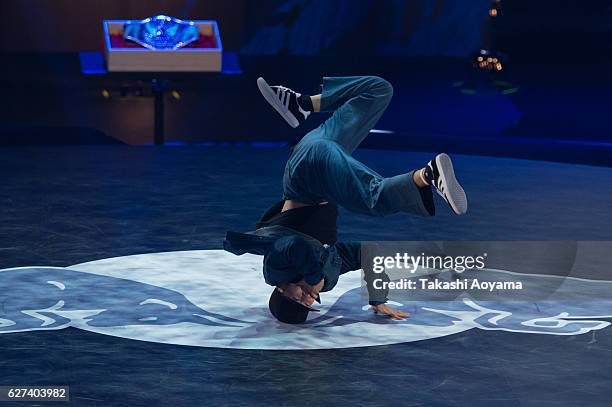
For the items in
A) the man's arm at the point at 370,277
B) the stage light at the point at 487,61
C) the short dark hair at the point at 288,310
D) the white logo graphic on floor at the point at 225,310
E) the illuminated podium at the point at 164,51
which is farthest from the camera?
the stage light at the point at 487,61

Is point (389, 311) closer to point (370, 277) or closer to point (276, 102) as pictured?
point (370, 277)

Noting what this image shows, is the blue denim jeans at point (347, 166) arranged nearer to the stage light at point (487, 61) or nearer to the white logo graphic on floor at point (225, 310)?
the white logo graphic on floor at point (225, 310)

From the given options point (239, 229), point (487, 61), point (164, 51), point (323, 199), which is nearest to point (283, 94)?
point (323, 199)

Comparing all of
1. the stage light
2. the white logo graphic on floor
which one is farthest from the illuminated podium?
the white logo graphic on floor

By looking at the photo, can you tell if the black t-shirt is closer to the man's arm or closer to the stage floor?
the man's arm

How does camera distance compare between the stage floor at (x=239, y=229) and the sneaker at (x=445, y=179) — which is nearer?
the stage floor at (x=239, y=229)

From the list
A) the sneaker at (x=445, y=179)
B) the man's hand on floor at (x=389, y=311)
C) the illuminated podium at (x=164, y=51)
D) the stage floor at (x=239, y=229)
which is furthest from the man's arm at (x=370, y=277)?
the illuminated podium at (x=164, y=51)

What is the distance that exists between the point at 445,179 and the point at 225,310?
1.39 meters

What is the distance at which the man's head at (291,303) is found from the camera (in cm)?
473

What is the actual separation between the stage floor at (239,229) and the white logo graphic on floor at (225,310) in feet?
0.19

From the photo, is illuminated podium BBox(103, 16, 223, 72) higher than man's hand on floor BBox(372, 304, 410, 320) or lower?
lower

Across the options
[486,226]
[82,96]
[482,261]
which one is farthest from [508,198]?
[82,96]

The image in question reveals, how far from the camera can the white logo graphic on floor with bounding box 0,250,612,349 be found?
183 inches

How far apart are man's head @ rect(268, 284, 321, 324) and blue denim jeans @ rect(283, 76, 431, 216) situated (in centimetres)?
38
